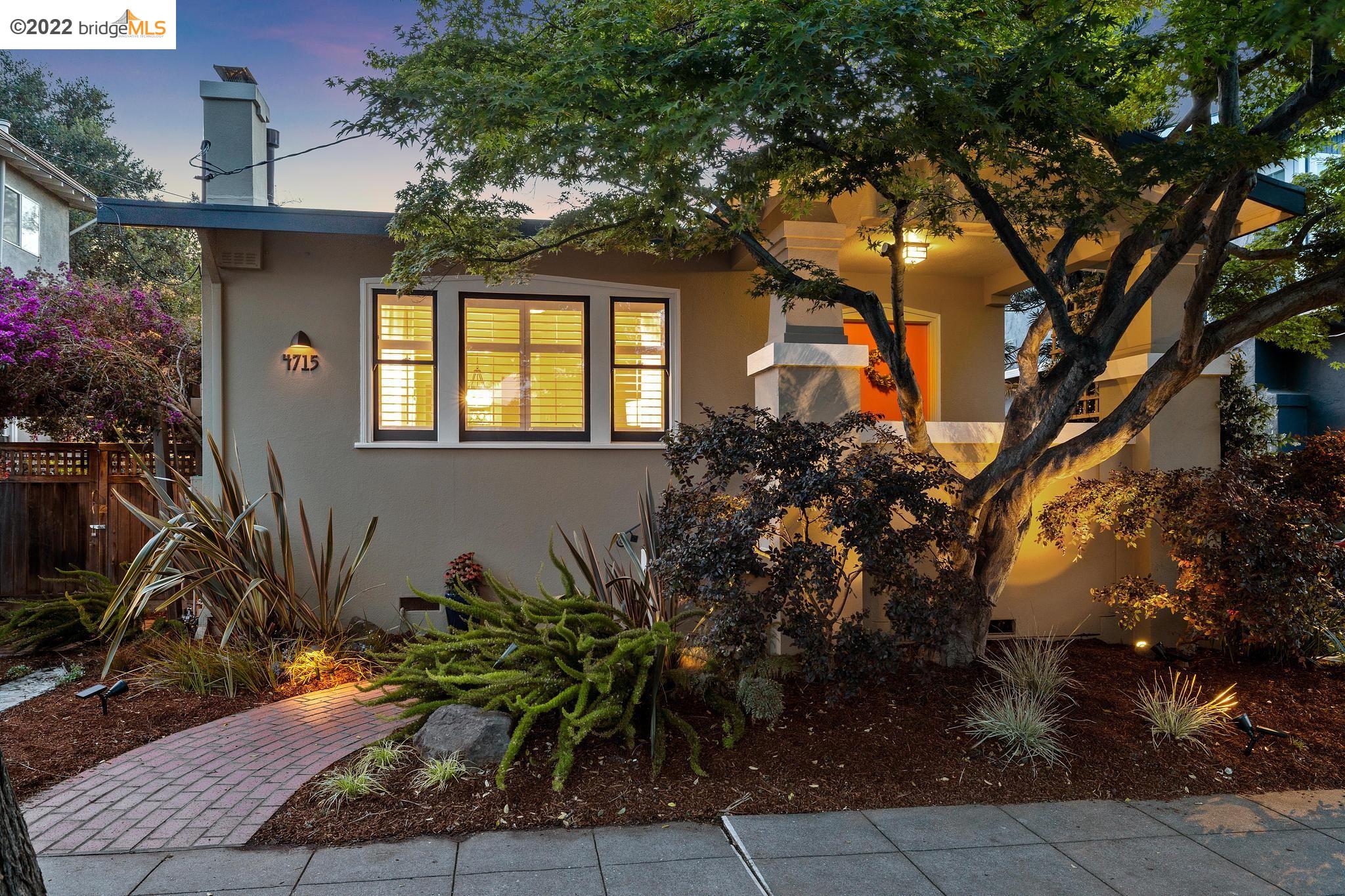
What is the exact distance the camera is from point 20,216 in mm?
13922

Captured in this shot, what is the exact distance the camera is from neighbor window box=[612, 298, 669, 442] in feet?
26.7

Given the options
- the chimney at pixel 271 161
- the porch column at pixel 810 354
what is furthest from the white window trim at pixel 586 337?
the porch column at pixel 810 354

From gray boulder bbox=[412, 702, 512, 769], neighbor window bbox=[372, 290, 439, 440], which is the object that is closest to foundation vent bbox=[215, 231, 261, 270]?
neighbor window bbox=[372, 290, 439, 440]

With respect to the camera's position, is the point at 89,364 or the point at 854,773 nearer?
the point at 854,773

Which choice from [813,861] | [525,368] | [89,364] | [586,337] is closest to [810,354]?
[586,337]

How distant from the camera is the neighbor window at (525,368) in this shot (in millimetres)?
7879

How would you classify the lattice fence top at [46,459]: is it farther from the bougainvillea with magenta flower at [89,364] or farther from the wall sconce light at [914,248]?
the wall sconce light at [914,248]

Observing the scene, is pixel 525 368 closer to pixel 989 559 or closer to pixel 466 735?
pixel 466 735

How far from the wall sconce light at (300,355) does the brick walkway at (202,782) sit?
324 centimetres

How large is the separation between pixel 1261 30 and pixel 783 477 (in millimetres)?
3040

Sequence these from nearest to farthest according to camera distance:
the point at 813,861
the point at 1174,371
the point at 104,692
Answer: the point at 813,861 → the point at 104,692 → the point at 1174,371

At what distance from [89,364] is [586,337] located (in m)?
5.45

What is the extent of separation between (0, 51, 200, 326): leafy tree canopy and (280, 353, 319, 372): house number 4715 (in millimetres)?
9469

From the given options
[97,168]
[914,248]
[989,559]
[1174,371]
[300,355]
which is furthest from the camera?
[97,168]
